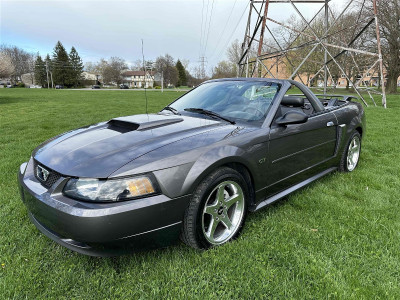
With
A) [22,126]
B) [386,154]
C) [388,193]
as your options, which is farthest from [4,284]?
[22,126]

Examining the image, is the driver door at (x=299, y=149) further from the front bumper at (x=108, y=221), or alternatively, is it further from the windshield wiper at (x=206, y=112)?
the front bumper at (x=108, y=221)

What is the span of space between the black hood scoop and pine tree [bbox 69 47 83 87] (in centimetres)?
7715

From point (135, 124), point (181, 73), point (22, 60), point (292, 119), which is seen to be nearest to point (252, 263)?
point (292, 119)

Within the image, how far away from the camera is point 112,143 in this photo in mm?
2119

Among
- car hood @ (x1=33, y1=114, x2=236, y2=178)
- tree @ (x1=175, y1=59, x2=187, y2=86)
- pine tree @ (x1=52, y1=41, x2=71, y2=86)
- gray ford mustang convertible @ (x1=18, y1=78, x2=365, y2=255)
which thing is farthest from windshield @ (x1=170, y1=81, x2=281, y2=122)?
tree @ (x1=175, y1=59, x2=187, y2=86)

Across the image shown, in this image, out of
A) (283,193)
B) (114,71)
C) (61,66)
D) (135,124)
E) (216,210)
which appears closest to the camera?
(216,210)

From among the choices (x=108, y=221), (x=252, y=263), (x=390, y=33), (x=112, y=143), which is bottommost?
(x=252, y=263)

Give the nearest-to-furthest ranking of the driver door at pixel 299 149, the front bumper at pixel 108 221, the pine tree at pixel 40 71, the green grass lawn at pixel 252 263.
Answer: the front bumper at pixel 108 221, the green grass lawn at pixel 252 263, the driver door at pixel 299 149, the pine tree at pixel 40 71

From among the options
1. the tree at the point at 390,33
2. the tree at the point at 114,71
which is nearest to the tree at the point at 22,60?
the tree at the point at 114,71

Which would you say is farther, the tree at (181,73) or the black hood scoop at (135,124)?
the tree at (181,73)

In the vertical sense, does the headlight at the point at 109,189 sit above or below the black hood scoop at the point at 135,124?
below

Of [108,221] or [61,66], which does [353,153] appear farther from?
[61,66]

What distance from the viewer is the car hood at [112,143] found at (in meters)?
1.84

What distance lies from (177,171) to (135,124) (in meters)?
0.88
